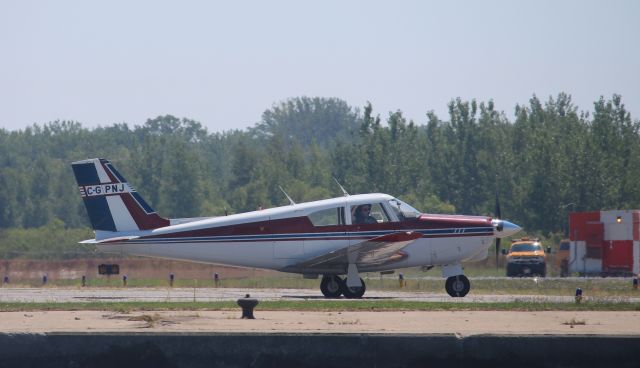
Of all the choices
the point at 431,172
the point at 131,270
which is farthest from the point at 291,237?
the point at 431,172

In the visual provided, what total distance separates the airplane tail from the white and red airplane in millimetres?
32

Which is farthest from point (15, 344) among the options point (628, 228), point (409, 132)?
point (409, 132)

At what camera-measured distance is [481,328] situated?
1744 centimetres

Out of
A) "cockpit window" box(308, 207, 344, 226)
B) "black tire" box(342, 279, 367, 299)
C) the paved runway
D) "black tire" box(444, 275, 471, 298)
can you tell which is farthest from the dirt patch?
"black tire" box(444, 275, 471, 298)

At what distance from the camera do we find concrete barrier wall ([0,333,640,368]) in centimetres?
1488

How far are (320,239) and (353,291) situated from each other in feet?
4.90

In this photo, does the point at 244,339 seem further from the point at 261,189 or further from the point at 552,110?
the point at 552,110

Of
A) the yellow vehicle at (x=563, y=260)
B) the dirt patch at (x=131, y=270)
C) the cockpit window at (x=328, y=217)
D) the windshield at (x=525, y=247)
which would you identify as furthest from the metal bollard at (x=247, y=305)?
the yellow vehicle at (x=563, y=260)

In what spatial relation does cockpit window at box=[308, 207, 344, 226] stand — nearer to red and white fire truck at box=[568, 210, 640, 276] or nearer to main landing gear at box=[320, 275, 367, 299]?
main landing gear at box=[320, 275, 367, 299]

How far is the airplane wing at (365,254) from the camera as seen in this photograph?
26453 mm

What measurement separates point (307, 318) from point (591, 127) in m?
63.4

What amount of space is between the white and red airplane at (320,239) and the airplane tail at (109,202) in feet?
0.10

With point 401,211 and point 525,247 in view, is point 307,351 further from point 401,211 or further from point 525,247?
point 525,247

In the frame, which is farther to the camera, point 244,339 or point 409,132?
point 409,132
